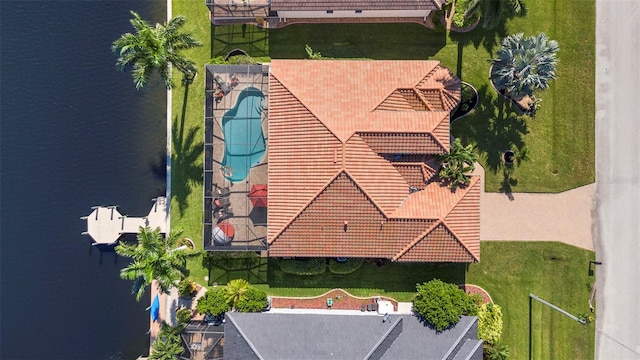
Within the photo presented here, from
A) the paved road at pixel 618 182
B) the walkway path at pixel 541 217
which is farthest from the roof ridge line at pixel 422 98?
the paved road at pixel 618 182

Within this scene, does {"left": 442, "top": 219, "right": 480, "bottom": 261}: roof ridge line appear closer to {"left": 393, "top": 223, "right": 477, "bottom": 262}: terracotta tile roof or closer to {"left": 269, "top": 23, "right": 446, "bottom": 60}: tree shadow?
{"left": 393, "top": 223, "right": 477, "bottom": 262}: terracotta tile roof

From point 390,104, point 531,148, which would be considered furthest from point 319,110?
point 531,148

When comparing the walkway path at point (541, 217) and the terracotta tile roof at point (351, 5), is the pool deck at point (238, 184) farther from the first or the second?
the walkway path at point (541, 217)

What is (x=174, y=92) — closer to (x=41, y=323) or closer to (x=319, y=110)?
(x=319, y=110)

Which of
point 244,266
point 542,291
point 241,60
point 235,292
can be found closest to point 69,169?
point 244,266

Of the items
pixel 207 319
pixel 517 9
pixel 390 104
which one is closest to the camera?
pixel 517 9
